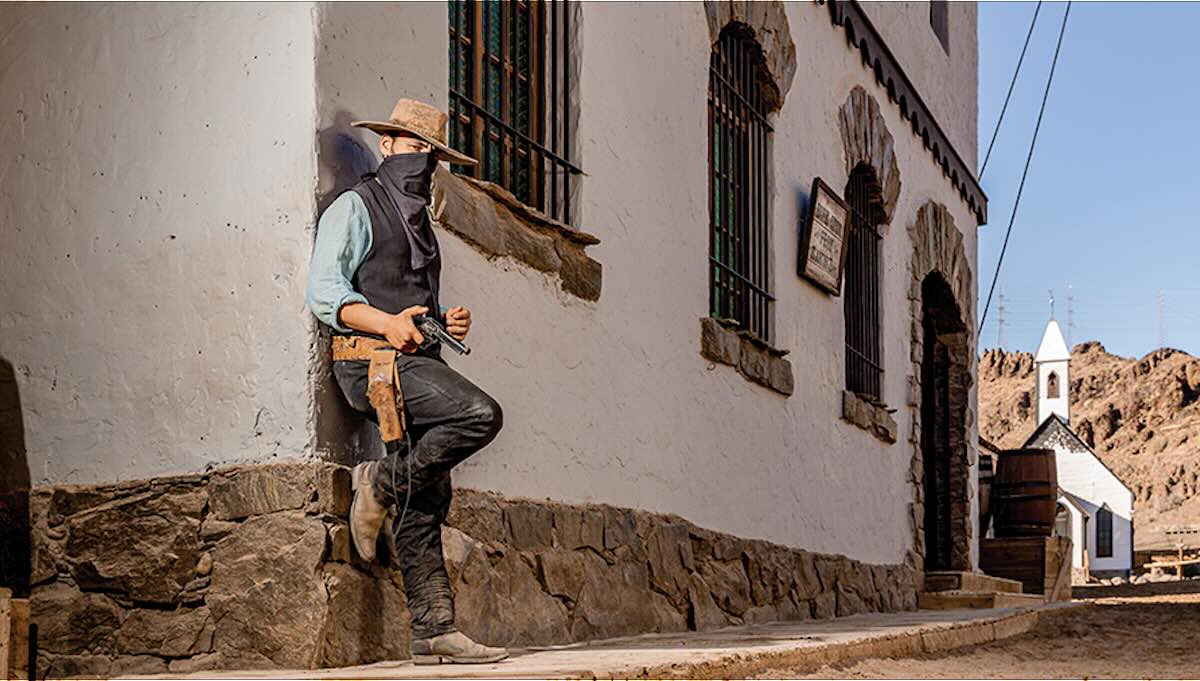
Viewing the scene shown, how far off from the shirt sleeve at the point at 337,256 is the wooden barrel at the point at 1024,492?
40.1ft

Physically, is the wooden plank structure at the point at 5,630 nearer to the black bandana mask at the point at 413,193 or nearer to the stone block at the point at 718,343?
the black bandana mask at the point at 413,193

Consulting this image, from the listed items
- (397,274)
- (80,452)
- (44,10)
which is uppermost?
(44,10)

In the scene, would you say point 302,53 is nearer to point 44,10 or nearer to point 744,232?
point 44,10

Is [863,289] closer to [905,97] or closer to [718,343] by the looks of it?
[905,97]

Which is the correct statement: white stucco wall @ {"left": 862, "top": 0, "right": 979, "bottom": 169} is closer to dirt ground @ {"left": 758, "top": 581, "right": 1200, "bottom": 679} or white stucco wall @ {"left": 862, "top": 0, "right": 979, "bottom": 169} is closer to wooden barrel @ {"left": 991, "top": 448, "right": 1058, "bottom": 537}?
wooden barrel @ {"left": 991, "top": 448, "right": 1058, "bottom": 537}

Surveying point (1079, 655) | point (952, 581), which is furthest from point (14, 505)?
point (952, 581)

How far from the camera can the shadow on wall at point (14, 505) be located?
571cm

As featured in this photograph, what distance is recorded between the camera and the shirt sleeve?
4.94 metres

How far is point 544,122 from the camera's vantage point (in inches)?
274

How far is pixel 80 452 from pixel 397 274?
1385 mm

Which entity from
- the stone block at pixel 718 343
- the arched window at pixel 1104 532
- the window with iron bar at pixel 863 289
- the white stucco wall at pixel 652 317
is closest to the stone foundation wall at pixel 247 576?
the white stucco wall at pixel 652 317

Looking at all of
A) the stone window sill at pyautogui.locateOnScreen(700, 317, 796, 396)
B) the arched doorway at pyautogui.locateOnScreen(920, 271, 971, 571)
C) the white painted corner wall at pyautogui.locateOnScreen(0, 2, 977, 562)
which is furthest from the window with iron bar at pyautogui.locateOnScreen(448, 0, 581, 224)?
the arched doorway at pyautogui.locateOnScreen(920, 271, 971, 571)

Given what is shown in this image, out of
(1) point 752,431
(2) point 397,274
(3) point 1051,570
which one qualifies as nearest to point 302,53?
(2) point 397,274

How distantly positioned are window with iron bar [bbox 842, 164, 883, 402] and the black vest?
→ 6914 millimetres
